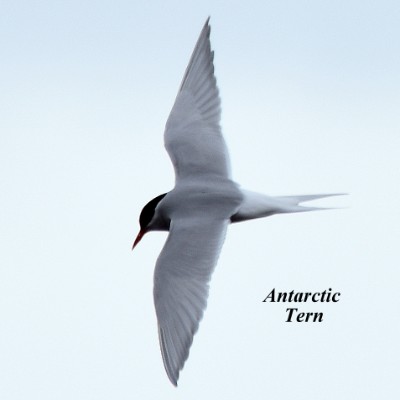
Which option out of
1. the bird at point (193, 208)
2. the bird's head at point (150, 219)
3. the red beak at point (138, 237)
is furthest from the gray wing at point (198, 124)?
the red beak at point (138, 237)

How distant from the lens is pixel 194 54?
636cm

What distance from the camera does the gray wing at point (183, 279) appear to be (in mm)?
5484

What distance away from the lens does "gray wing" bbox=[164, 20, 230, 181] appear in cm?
623

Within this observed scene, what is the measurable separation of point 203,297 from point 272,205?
70cm

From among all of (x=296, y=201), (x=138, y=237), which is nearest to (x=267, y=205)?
(x=296, y=201)

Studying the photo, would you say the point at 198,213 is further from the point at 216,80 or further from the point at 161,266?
the point at 216,80

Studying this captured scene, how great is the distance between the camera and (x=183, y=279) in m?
5.65

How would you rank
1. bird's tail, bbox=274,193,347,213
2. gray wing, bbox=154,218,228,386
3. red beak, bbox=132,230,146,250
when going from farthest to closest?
1. red beak, bbox=132,230,146,250
2. bird's tail, bbox=274,193,347,213
3. gray wing, bbox=154,218,228,386

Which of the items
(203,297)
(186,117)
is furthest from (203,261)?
(186,117)

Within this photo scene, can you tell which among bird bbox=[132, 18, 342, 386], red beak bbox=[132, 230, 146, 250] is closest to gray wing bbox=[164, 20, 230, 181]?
bird bbox=[132, 18, 342, 386]

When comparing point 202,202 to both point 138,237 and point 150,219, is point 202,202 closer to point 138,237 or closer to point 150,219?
point 150,219

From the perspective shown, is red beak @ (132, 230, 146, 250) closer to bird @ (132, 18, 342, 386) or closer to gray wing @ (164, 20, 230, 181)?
bird @ (132, 18, 342, 386)

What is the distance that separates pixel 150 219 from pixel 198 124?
0.73 metres

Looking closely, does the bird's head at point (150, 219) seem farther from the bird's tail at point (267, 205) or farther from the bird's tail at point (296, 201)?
the bird's tail at point (296, 201)
